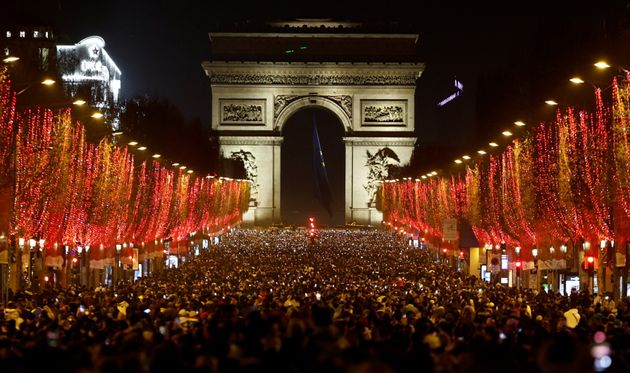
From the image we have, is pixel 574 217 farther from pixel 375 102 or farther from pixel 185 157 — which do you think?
pixel 375 102

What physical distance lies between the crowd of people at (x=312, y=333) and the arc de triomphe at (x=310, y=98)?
8138cm

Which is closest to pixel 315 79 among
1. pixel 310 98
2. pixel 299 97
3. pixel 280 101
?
pixel 310 98

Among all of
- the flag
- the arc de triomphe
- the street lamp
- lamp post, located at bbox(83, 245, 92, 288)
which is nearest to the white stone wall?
the arc de triomphe

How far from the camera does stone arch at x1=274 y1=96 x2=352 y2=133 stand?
423 ft

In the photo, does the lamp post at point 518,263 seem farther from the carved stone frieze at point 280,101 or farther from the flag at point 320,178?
the flag at point 320,178

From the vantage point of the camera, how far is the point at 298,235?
92.4m

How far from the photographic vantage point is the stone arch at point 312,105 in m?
129

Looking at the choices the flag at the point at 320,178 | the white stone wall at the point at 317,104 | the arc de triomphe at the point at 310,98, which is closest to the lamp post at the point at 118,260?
the arc de triomphe at the point at 310,98

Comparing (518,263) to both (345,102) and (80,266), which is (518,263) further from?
(345,102)

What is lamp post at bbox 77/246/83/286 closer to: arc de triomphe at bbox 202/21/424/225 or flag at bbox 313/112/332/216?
arc de triomphe at bbox 202/21/424/225

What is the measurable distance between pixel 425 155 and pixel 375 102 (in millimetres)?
17042

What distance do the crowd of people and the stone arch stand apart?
270ft

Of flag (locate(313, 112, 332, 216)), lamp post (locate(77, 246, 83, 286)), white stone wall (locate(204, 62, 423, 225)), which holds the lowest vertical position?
lamp post (locate(77, 246, 83, 286))

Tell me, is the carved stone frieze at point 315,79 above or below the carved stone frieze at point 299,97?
above
